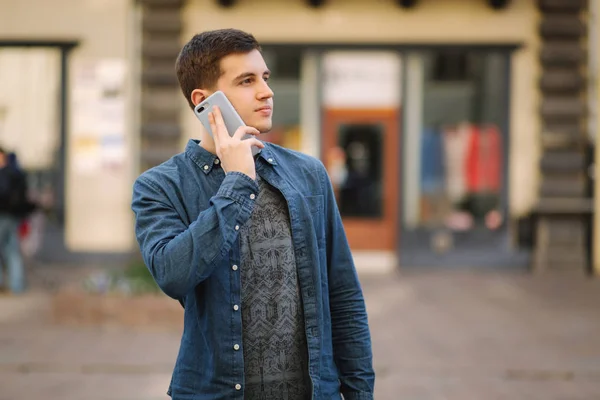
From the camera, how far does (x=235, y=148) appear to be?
7.19 ft

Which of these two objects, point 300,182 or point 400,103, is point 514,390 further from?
point 400,103

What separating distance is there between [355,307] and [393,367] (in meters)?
4.76

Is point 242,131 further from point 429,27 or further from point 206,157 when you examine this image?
point 429,27

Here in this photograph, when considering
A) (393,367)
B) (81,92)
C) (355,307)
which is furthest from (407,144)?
(355,307)

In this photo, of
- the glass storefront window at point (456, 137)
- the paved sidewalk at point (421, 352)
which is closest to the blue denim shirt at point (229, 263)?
the paved sidewalk at point (421, 352)

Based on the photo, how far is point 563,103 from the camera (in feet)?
43.8

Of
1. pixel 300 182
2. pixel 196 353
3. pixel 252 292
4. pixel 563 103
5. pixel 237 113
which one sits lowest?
pixel 196 353

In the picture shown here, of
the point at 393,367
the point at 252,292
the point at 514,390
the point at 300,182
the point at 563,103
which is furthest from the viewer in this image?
the point at 563,103

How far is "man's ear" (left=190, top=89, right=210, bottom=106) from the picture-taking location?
2.32 m

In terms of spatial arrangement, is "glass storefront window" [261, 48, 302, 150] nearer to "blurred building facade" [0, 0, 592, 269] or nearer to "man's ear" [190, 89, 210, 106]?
"blurred building facade" [0, 0, 592, 269]

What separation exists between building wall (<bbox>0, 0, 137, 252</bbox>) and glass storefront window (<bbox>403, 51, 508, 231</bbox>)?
4.40m

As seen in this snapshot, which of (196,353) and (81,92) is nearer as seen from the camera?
(196,353)

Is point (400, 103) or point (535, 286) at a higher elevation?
point (400, 103)

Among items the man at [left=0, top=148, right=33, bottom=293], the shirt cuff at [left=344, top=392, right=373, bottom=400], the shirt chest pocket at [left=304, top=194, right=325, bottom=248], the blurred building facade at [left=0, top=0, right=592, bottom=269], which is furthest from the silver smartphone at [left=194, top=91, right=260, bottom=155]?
the blurred building facade at [left=0, top=0, right=592, bottom=269]
